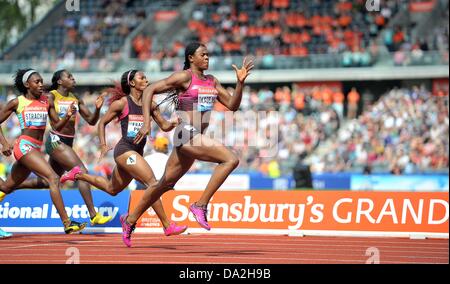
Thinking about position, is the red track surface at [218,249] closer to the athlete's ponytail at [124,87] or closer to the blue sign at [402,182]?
the athlete's ponytail at [124,87]

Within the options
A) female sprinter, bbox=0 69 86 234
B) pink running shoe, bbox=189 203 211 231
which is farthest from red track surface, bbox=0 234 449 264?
female sprinter, bbox=0 69 86 234

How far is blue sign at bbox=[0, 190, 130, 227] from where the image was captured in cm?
1784

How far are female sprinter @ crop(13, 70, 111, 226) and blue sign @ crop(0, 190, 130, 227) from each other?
1.13 metres

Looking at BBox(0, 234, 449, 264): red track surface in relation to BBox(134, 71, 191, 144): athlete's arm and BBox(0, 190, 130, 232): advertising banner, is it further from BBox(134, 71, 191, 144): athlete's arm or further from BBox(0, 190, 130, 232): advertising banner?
BBox(134, 71, 191, 144): athlete's arm

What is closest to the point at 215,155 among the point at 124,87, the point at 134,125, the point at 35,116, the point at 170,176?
the point at 170,176

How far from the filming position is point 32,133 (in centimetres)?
1559

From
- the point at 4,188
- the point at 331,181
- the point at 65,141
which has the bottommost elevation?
the point at 331,181

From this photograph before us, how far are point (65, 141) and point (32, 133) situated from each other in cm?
100

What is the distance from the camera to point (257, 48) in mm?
37125

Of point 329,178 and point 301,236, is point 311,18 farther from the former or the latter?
point 301,236

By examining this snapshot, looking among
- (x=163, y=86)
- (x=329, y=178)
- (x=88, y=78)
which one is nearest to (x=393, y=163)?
(x=329, y=178)

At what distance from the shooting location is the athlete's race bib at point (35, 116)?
1545 centimetres

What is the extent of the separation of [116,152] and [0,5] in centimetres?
4082

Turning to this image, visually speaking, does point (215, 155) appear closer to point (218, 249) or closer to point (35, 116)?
point (218, 249)
